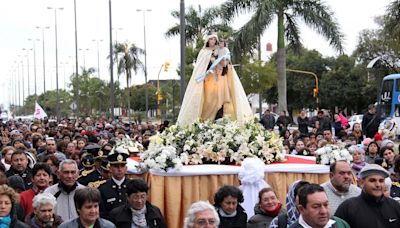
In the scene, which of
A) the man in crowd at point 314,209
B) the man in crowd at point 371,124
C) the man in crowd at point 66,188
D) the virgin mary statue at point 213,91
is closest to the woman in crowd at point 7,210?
the man in crowd at point 66,188

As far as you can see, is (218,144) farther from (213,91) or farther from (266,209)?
(266,209)

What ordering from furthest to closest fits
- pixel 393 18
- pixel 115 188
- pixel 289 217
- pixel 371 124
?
1. pixel 393 18
2. pixel 371 124
3. pixel 115 188
4. pixel 289 217

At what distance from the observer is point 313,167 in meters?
9.64

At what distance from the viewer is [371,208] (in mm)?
5824

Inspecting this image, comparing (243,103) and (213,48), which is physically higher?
(213,48)

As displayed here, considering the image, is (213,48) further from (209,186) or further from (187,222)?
(187,222)

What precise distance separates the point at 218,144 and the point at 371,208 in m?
4.47

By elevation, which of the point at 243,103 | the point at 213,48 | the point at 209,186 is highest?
the point at 213,48

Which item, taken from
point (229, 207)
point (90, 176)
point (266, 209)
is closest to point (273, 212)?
point (266, 209)

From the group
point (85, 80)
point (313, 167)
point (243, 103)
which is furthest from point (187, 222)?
point (85, 80)

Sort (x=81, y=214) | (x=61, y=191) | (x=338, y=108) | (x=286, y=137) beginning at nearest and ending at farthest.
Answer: (x=81, y=214)
(x=61, y=191)
(x=286, y=137)
(x=338, y=108)

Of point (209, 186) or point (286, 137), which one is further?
point (286, 137)

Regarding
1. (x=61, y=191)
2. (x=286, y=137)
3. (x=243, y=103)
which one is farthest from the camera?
(x=286, y=137)

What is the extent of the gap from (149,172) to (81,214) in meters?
3.57
